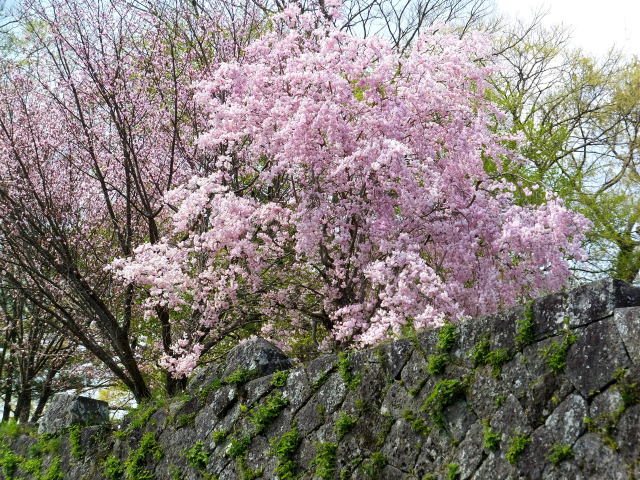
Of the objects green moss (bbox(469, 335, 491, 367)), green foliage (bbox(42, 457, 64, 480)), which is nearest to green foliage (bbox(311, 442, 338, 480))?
green moss (bbox(469, 335, 491, 367))

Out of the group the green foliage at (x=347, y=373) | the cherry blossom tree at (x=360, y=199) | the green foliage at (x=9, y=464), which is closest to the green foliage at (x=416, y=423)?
the green foliage at (x=347, y=373)

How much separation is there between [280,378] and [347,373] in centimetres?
93

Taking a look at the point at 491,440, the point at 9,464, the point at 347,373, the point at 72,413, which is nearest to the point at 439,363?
the point at 491,440

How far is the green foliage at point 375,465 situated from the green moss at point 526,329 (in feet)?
4.77

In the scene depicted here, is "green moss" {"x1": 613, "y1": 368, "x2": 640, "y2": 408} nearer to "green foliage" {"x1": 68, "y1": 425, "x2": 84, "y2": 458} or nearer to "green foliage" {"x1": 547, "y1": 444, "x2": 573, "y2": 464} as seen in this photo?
"green foliage" {"x1": 547, "y1": 444, "x2": 573, "y2": 464}

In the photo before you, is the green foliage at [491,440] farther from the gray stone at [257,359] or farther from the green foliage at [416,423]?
the gray stone at [257,359]

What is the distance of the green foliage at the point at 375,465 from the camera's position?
5457 mm

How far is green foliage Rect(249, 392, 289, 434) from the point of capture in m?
6.62

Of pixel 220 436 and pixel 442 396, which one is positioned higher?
pixel 220 436

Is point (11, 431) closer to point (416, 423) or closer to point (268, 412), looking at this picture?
point (268, 412)

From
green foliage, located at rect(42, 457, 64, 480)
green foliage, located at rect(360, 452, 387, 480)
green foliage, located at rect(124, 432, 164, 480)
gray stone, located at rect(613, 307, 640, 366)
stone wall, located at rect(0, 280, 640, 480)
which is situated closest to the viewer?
gray stone, located at rect(613, 307, 640, 366)

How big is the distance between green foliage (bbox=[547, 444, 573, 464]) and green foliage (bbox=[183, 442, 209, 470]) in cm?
382

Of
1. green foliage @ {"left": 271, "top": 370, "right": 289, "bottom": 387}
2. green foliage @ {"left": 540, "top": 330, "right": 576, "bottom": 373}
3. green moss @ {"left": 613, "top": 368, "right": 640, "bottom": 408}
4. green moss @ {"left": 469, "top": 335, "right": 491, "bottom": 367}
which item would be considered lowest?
green moss @ {"left": 613, "top": 368, "right": 640, "bottom": 408}

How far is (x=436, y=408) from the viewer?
5148mm
